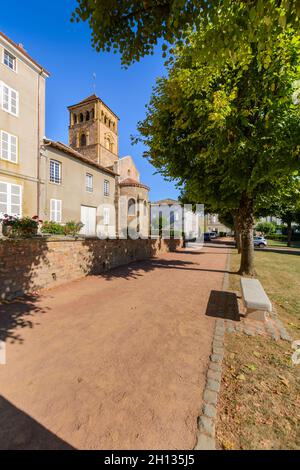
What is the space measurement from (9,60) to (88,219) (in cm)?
1276

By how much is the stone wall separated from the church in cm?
860

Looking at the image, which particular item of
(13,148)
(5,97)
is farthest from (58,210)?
(5,97)

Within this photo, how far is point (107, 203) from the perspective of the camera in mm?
24328

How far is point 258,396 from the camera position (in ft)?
8.61

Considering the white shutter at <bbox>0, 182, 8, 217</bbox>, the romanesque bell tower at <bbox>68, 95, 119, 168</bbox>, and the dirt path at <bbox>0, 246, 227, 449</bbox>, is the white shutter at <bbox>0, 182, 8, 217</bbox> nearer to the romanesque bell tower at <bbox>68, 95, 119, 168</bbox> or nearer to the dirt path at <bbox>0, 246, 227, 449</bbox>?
the dirt path at <bbox>0, 246, 227, 449</bbox>

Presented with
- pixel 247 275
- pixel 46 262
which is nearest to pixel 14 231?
pixel 46 262

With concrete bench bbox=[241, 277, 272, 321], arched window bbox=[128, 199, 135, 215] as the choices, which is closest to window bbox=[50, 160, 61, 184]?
arched window bbox=[128, 199, 135, 215]

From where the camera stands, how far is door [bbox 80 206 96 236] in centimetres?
2040

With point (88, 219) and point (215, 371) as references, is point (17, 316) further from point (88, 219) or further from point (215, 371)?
point (88, 219)

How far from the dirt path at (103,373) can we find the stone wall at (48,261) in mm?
801

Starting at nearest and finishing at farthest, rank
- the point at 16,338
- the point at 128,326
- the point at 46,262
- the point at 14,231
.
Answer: the point at 16,338
the point at 128,326
the point at 14,231
the point at 46,262
